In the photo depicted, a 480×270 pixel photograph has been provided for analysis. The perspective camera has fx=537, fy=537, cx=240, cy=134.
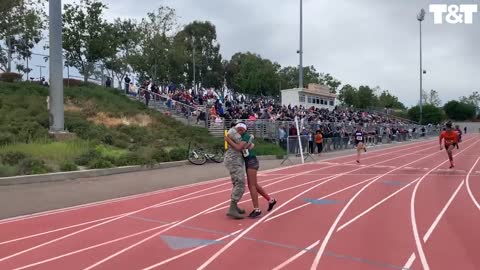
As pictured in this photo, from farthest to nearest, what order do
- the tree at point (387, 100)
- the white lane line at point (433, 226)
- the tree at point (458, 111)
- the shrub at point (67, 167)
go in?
the tree at point (458, 111)
the tree at point (387, 100)
the shrub at point (67, 167)
the white lane line at point (433, 226)

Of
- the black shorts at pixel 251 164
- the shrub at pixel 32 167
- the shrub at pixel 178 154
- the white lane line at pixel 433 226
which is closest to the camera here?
the white lane line at pixel 433 226

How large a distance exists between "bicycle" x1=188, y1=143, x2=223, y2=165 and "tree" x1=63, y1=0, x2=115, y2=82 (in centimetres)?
1872

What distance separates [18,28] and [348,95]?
70.6 m

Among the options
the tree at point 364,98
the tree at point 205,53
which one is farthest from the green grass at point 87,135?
the tree at point 364,98

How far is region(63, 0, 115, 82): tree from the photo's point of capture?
38.2m

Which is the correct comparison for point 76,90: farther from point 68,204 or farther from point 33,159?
point 68,204

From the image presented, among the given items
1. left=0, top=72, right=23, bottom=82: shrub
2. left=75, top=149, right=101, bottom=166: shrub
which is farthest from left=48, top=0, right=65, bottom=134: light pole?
left=0, top=72, right=23, bottom=82: shrub

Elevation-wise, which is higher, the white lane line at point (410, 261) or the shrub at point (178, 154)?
the shrub at point (178, 154)

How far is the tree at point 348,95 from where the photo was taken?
318 ft

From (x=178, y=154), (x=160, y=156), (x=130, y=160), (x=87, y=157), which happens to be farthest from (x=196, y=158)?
(x=87, y=157)

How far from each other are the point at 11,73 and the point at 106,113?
654 centimetres

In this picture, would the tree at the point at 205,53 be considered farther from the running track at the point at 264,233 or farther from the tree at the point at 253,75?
the running track at the point at 264,233

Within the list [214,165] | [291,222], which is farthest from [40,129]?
[291,222]

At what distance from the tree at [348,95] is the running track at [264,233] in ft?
278
